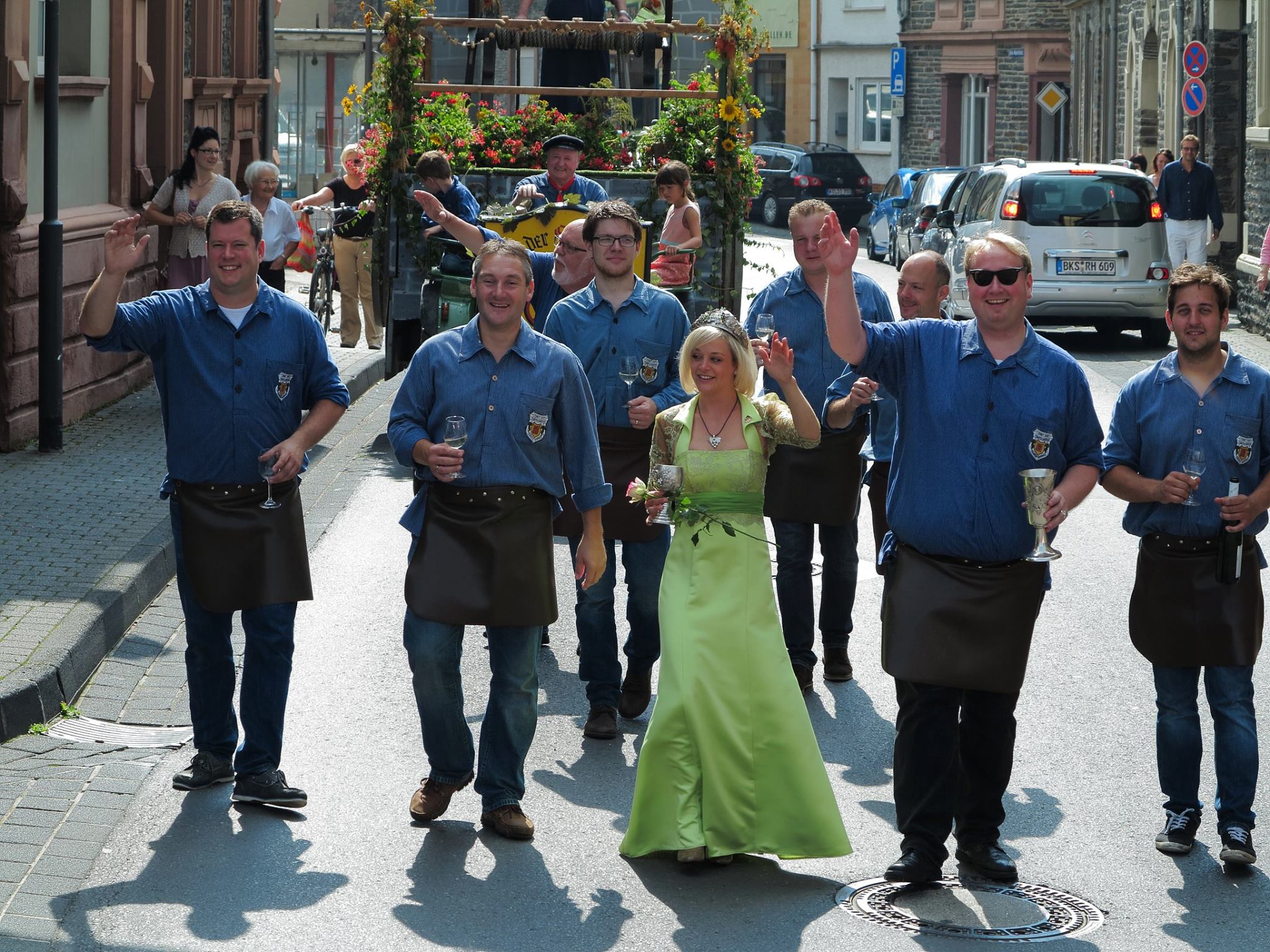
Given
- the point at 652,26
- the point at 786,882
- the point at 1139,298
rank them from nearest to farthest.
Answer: the point at 786,882 < the point at 652,26 < the point at 1139,298

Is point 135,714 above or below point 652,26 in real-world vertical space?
below

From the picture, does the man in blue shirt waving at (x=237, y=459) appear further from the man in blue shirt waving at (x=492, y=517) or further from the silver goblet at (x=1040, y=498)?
the silver goblet at (x=1040, y=498)

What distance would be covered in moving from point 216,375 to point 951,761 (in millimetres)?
2591

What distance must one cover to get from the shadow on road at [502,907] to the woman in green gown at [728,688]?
13.2 inches

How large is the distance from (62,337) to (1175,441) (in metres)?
8.87

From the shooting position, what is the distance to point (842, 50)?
2325 inches

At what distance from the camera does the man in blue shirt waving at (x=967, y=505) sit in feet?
19.1

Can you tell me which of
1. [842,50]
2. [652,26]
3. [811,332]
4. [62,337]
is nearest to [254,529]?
[811,332]

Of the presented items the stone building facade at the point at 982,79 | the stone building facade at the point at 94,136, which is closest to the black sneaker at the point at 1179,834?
the stone building facade at the point at 94,136

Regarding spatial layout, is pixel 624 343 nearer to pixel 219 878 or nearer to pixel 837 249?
pixel 837 249

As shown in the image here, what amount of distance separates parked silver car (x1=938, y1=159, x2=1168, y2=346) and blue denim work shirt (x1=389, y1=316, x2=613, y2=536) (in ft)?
45.3

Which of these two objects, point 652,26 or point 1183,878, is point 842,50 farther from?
point 1183,878

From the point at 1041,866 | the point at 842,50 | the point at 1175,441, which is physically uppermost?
the point at 842,50

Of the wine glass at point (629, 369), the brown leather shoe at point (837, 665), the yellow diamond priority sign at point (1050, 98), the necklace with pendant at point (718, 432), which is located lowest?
the brown leather shoe at point (837, 665)
